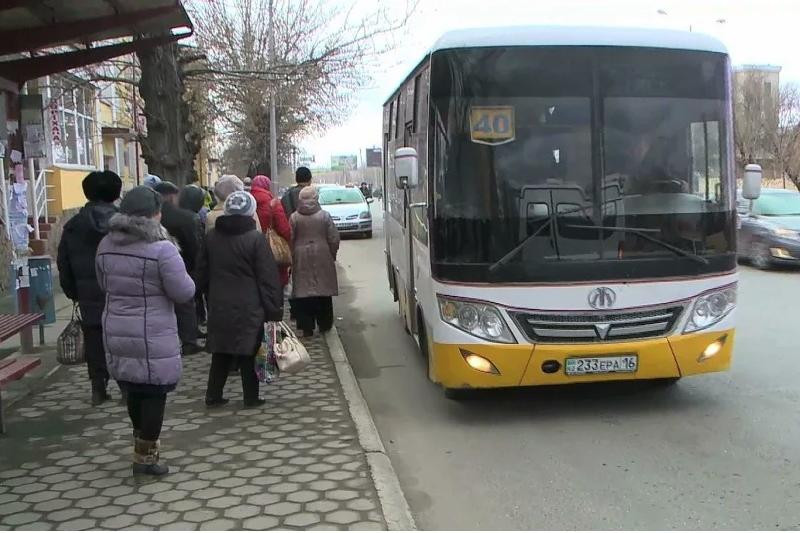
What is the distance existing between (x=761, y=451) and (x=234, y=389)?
416 centimetres

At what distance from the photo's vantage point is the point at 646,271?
5176 mm

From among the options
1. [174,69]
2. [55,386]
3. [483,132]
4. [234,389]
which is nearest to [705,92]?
[483,132]

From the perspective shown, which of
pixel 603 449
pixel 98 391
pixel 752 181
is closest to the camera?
pixel 603 449

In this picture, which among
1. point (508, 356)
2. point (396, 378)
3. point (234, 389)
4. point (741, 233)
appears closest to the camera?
point (508, 356)

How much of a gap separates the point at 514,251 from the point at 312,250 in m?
Result: 3.58

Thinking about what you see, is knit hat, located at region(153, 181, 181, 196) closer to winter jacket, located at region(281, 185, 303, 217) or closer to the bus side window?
winter jacket, located at region(281, 185, 303, 217)

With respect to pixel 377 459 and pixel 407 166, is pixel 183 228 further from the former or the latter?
pixel 377 459

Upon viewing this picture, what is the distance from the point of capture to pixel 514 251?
511cm

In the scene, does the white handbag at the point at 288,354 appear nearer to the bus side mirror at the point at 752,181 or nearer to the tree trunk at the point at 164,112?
the bus side mirror at the point at 752,181

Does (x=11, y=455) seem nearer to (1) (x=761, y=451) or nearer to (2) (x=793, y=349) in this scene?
(1) (x=761, y=451)

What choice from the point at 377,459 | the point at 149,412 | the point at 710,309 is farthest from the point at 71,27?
the point at 710,309

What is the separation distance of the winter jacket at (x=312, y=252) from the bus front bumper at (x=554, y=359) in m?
3.08

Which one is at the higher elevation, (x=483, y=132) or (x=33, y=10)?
(x=33, y=10)

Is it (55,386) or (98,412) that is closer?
(98,412)
